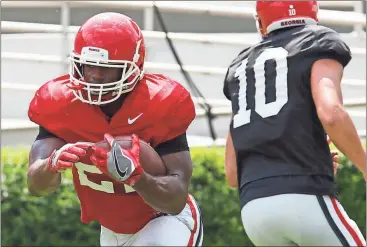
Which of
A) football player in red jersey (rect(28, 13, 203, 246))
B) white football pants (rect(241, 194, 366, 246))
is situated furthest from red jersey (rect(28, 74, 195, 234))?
white football pants (rect(241, 194, 366, 246))

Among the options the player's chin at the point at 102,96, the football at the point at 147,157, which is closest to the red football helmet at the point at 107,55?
the player's chin at the point at 102,96

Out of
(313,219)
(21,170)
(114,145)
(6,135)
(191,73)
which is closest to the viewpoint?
(114,145)

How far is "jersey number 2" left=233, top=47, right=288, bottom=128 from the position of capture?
13.2ft

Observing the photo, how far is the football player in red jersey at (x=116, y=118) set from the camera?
379cm

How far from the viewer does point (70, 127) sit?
3.89 m

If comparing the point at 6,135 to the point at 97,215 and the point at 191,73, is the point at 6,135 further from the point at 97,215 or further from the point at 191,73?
the point at 97,215

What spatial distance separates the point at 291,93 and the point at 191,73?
3.41m

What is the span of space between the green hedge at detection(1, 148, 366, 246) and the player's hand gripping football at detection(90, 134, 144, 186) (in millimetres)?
2880

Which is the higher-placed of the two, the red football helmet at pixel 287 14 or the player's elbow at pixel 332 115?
the red football helmet at pixel 287 14

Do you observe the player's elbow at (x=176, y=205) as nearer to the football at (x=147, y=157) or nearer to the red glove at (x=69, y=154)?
the football at (x=147, y=157)

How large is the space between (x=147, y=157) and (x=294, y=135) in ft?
2.03

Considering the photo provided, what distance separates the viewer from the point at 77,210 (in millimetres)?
6375

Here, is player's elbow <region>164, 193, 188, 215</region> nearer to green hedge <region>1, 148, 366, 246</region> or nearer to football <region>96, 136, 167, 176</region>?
football <region>96, 136, 167, 176</region>

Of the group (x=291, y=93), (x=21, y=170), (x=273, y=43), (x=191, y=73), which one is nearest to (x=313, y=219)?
(x=291, y=93)
